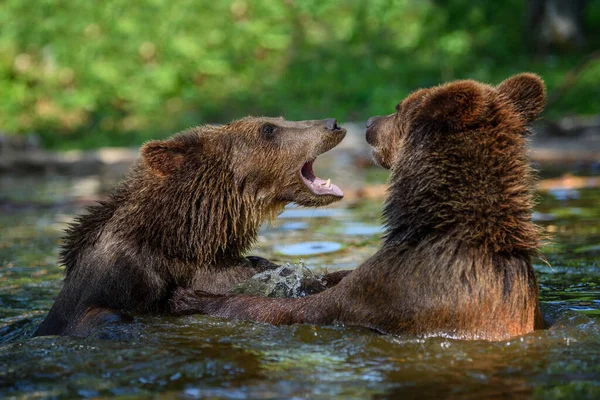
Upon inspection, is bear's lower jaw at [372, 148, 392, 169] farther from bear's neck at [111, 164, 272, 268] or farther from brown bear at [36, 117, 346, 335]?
bear's neck at [111, 164, 272, 268]

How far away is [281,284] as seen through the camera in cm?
684

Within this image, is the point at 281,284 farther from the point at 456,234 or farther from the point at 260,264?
the point at 456,234

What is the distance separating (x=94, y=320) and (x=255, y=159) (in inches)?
74.3

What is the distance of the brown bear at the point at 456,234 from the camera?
17.5 feet

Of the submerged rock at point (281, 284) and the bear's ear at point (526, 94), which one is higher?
the bear's ear at point (526, 94)

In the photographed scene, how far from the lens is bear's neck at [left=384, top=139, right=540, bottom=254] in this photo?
5.46 m

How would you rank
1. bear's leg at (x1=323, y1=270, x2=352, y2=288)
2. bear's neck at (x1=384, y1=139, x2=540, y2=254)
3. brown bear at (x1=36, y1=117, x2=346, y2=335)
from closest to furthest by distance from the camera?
1. bear's neck at (x1=384, y1=139, x2=540, y2=254)
2. brown bear at (x1=36, y1=117, x2=346, y2=335)
3. bear's leg at (x1=323, y1=270, x2=352, y2=288)

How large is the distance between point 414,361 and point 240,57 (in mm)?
19198

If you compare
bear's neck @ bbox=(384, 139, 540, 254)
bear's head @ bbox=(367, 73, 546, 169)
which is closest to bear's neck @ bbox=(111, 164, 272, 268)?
bear's head @ bbox=(367, 73, 546, 169)

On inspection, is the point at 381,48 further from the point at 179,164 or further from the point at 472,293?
the point at 472,293

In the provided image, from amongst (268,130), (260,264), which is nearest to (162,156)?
(268,130)

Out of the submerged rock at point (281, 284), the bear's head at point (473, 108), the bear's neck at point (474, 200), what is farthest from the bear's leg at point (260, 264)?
the bear's neck at point (474, 200)

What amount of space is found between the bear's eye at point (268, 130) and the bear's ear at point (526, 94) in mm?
2014

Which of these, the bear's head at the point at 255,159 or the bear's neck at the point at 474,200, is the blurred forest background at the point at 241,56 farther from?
the bear's neck at the point at 474,200
